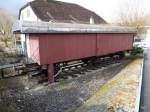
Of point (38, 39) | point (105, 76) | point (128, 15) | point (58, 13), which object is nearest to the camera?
point (38, 39)

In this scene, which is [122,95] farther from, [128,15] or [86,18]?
[128,15]

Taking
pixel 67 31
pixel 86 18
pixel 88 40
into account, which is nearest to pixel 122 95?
pixel 67 31

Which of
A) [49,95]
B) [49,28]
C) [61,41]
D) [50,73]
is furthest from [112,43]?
[49,95]

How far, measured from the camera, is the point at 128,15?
39.9 metres

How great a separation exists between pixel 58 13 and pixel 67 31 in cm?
1553

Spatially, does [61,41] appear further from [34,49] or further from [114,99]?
[114,99]

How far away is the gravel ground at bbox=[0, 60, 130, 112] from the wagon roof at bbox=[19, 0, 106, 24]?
45.3 feet

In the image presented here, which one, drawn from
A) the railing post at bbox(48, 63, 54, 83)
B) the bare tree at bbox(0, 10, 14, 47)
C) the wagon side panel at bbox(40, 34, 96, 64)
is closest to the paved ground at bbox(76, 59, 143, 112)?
the railing post at bbox(48, 63, 54, 83)

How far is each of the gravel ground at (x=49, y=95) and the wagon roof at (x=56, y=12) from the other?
13812 millimetres

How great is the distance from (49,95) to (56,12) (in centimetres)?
1874

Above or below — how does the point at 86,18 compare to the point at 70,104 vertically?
above

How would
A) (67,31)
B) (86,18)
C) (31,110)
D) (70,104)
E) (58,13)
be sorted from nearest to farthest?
(31,110), (70,104), (67,31), (58,13), (86,18)

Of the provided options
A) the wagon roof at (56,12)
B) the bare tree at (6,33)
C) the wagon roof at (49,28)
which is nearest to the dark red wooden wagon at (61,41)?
the wagon roof at (49,28)

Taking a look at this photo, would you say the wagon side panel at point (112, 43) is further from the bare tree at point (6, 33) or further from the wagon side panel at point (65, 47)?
the bare tree at point (6, 33)
